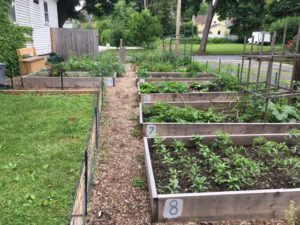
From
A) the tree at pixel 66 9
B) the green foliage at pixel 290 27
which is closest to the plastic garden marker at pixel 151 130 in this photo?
the tree at pixel 66 9

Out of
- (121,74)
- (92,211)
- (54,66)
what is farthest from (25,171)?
(121,74)

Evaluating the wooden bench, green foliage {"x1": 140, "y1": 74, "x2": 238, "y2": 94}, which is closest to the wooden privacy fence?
the wooden bench

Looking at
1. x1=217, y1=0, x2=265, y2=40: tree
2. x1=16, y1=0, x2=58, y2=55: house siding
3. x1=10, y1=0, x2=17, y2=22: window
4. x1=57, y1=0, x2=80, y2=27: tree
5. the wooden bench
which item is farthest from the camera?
x1=217, y1=0, x2=265, y2=40: tree

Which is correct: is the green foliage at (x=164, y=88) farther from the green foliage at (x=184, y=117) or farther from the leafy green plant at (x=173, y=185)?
the leafy green plant at (x=173, y=185)

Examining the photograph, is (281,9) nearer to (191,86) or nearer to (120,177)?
(191,86)

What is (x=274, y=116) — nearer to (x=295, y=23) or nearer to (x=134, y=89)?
(x=134, y=89)

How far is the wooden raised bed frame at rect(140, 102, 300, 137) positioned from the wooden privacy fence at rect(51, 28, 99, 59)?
34.8 ft

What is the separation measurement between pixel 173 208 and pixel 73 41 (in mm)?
13070

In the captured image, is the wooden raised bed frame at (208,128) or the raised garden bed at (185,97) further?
the raised garden bed at (185,97)

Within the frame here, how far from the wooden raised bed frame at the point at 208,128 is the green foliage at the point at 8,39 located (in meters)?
Result: 5.64

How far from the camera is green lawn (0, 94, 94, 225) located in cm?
266

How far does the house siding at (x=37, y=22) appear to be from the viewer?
10406 mm

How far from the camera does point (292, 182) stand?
3012 millimetres

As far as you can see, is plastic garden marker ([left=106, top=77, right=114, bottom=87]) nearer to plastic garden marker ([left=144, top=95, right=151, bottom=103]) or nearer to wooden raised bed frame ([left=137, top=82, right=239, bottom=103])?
wooden raised bed frame ([left=137, top=82, right=239, bottom=103])
